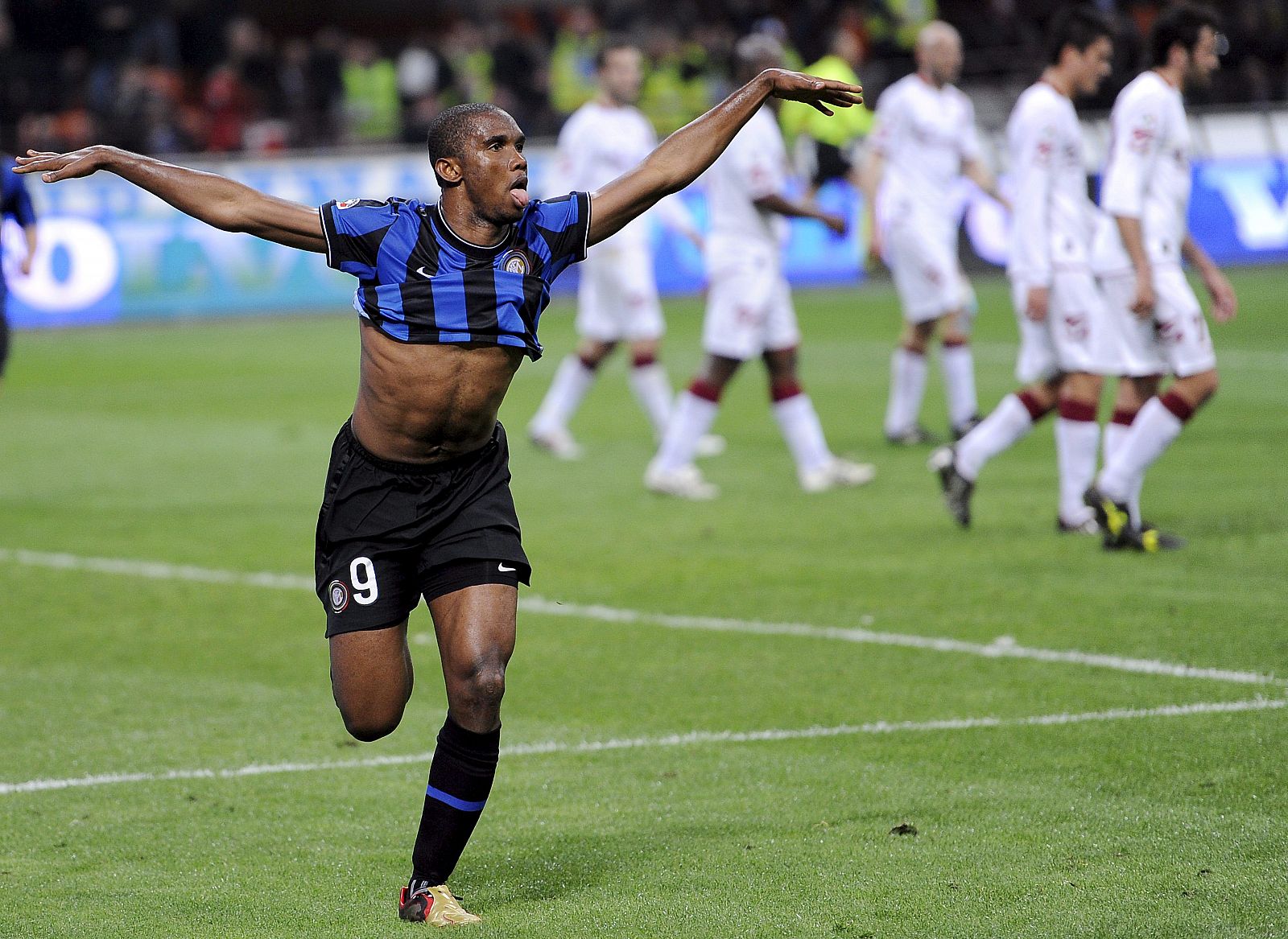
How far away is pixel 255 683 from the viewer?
289 inches

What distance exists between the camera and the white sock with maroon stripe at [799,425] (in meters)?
11.5

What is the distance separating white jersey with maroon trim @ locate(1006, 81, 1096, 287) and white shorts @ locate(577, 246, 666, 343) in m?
3.47

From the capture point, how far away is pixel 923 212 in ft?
43.0

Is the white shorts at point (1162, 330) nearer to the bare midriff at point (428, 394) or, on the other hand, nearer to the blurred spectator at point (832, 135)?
the bare midriff at point (428, 394)

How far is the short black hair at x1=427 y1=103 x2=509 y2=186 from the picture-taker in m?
4.72

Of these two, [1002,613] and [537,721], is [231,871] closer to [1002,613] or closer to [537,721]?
[537,721]

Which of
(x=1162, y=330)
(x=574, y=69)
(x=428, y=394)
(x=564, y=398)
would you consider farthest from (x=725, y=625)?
(x=574, y=69)

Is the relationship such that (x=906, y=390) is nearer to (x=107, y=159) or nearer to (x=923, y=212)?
(x=923, y=212)

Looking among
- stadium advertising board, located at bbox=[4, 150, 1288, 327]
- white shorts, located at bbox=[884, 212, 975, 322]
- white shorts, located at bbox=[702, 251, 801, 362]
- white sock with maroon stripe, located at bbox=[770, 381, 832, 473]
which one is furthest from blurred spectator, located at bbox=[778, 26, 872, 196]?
white sock with maroon stripe, located at bbox=[770, 381, 832, 473]

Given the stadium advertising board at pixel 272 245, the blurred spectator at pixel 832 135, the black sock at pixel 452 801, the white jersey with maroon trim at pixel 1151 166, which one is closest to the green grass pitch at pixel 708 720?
the black sock at pixel 452 801

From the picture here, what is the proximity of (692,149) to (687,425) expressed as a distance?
642 centimetres

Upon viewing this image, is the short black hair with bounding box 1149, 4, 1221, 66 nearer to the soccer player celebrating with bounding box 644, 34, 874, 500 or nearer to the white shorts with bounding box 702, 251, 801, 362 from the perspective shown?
the soccer player celebrating with bounding box 644, 34, 874, 500

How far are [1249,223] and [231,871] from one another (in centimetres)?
1982

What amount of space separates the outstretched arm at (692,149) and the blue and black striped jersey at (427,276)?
0.26m
